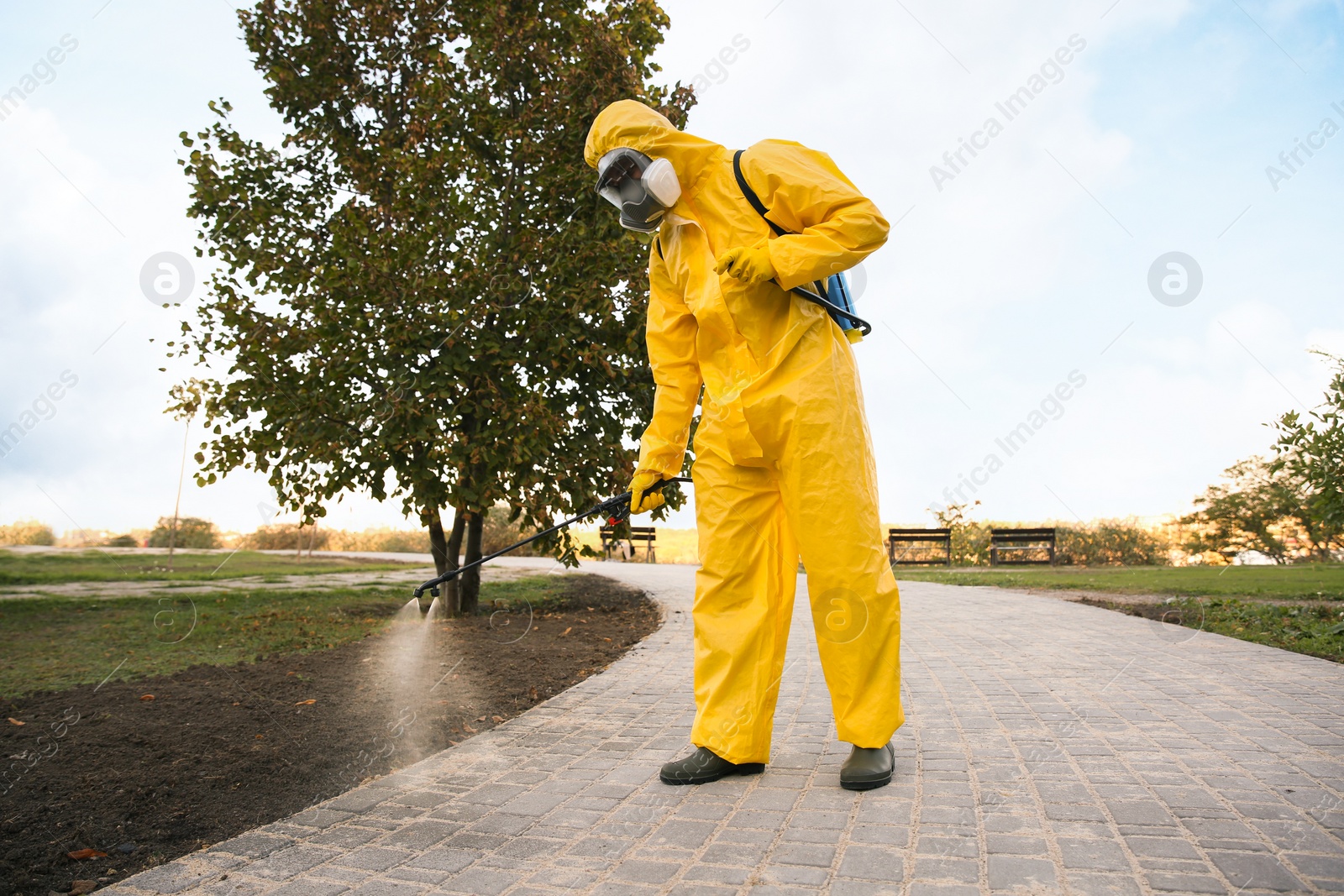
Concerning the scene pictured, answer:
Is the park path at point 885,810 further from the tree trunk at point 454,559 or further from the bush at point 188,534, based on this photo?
the bush at point 188,534

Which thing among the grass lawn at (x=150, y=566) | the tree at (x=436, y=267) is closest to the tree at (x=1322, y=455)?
the tree at (x=436, y=267)

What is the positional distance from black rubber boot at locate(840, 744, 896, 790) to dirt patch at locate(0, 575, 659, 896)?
1.80m

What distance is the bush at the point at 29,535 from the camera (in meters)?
16.8

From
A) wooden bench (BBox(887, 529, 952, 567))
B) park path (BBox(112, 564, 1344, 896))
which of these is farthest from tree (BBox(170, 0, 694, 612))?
wooden bench (BBox(887, 529, 952, 567))

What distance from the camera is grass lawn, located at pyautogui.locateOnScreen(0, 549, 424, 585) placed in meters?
11.8

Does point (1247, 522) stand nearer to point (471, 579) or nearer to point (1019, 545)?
point (1019, 545)

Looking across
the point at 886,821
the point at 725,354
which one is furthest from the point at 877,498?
the point at 886,821

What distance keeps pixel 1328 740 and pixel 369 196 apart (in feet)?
26.5

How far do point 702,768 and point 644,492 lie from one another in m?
1.06

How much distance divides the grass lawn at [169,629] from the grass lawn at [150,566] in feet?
10.1

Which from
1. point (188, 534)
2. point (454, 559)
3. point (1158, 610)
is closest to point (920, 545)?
point (1158, 610)

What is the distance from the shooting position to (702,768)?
2924 millimetres

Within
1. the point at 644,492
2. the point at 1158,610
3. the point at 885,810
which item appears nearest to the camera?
the point at 885,810

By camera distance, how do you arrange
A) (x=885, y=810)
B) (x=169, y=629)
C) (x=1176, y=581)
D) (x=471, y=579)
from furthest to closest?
(x=1176, y=581) → (x=471, y=579) → (x=169, y=629) → (x=885, y=810)
